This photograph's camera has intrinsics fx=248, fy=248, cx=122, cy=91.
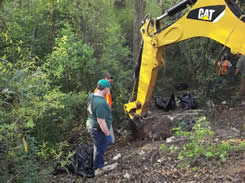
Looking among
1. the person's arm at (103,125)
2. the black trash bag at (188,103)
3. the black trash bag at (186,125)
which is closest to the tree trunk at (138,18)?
the black trash bag at (188,103)

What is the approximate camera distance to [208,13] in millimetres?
3676

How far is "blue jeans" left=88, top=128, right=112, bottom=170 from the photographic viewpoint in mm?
4145

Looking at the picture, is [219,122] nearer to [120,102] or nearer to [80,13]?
[120,102]

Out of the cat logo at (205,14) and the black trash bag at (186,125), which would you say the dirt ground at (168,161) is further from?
the cat logo at (205,14)

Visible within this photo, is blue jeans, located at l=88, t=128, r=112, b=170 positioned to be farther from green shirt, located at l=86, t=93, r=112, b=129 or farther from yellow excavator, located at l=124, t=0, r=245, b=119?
yellow excavator, located at l=124, t=0, r=245, b=119

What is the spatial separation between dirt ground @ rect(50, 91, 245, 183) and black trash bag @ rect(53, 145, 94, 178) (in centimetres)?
9

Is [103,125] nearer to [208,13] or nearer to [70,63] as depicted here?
[70,63]

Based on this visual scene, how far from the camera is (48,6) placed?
287 inches

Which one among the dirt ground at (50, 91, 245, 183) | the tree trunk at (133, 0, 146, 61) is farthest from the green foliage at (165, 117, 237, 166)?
the tree trunk at (133, 0, 146, 61)

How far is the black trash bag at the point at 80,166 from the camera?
4191 millimetres

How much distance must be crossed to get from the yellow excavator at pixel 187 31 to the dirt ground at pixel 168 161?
2.23 feet

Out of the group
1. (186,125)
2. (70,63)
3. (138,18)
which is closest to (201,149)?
(186,125)

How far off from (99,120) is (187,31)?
2024 millimetres

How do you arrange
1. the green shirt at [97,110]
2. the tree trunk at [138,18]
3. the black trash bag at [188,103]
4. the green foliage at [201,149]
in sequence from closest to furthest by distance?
the green foliage at [201,149]
the green shirt at [97,110]
the black trash bag at [188,103]
the tree trunk at [138,18]
